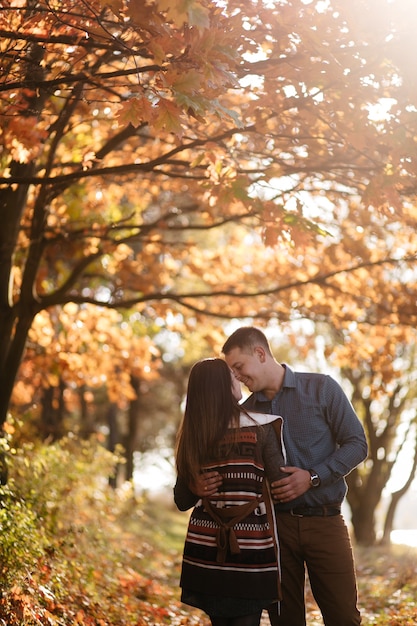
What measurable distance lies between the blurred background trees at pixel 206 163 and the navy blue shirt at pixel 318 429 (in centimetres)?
177

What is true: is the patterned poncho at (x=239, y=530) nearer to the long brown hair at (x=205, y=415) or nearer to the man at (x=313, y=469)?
the long brown hair at (x=205, y=415)

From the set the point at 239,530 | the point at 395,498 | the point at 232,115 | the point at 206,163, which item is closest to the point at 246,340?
the point at 239,530

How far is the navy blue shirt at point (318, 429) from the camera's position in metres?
4.38

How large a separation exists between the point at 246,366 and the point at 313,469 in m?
0.75

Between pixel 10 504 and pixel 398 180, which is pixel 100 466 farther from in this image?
pixel 398 180

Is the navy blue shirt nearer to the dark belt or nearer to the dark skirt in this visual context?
the dark belt

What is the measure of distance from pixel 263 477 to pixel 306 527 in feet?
2.19

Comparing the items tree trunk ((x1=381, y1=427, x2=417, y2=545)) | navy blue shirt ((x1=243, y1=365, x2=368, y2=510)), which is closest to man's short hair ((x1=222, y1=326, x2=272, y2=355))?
navy blue shirt ((x1=243, y1=365, x2=368, y2=510))

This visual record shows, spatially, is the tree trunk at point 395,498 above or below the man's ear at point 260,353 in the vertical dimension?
above

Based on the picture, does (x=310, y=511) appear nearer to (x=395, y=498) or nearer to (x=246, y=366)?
(x=246, y=366)

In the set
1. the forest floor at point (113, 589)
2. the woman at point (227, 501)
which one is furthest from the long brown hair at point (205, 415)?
the forest floor at point (113, 589)

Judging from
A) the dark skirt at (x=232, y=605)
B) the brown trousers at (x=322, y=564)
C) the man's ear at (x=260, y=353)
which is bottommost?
the dark skirt at (x=232, y=605)

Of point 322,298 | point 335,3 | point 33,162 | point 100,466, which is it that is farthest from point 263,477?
point 100,466

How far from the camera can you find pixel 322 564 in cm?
437
